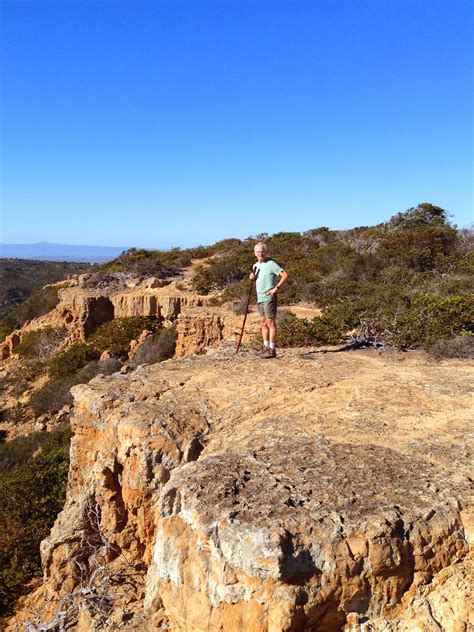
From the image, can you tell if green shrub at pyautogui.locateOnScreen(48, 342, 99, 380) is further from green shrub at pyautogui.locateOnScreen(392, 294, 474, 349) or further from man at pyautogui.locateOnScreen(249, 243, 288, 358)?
green shrub at pyautogui.locateOnScreen(392, 294, 474, 349)

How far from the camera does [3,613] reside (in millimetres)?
6188

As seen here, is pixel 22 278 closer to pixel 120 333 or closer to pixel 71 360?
pixel 120 333

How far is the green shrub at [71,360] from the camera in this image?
Result: 15.8 meters

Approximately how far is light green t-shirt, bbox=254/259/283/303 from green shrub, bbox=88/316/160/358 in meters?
9.80

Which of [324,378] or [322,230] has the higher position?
[322,230]

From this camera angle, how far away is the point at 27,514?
7.63 m

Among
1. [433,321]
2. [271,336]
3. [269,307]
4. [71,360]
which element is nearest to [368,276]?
[433,321]

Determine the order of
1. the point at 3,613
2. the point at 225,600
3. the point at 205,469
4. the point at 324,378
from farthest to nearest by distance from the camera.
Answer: the point at 324,378 → the point at 3,613 → the point at 205,469 → the point at 225,600

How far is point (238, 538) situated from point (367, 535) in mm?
893

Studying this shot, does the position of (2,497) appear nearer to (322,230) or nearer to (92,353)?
(92,353)

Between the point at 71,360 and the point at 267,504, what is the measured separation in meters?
13.8

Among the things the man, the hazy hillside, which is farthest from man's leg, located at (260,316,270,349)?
the hazy hillside

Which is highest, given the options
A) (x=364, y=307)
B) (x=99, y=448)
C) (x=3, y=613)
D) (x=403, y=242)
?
(x=403, y=242)

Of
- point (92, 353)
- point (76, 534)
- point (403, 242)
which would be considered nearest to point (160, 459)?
point (76, 534)
